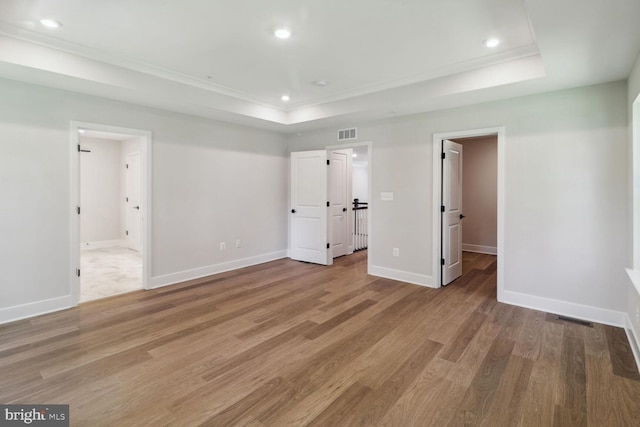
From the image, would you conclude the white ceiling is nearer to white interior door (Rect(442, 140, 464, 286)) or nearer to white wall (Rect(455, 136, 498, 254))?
white interior door (Rect(442, 140, 464, 286))

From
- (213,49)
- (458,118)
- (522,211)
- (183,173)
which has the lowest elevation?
(522,211)

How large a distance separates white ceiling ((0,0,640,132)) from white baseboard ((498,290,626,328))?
2.36 metres

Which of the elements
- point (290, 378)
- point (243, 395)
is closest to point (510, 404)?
point (290, 378)

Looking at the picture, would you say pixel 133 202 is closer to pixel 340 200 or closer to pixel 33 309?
pixel 33 309

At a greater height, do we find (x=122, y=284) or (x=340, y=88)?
(x=340, y=88)

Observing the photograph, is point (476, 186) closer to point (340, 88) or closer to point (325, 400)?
point (340, 88)

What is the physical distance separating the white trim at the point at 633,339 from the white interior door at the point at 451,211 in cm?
192

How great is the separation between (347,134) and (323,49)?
92.0 inches

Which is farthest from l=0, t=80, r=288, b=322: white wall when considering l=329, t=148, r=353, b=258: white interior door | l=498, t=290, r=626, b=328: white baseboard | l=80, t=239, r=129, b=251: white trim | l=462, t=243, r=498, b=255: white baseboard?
l=462, t=243, r=498, b=255: white baseboard

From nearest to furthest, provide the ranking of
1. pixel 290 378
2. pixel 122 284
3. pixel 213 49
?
pixel 290 378 → pixel 213 49 → pixel 122 284

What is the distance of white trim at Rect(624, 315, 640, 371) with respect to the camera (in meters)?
2.54

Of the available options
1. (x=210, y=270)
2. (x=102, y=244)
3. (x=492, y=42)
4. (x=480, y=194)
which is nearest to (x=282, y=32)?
(x=492, y=42)

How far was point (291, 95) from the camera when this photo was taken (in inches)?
184

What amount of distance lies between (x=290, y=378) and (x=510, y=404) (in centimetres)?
148
